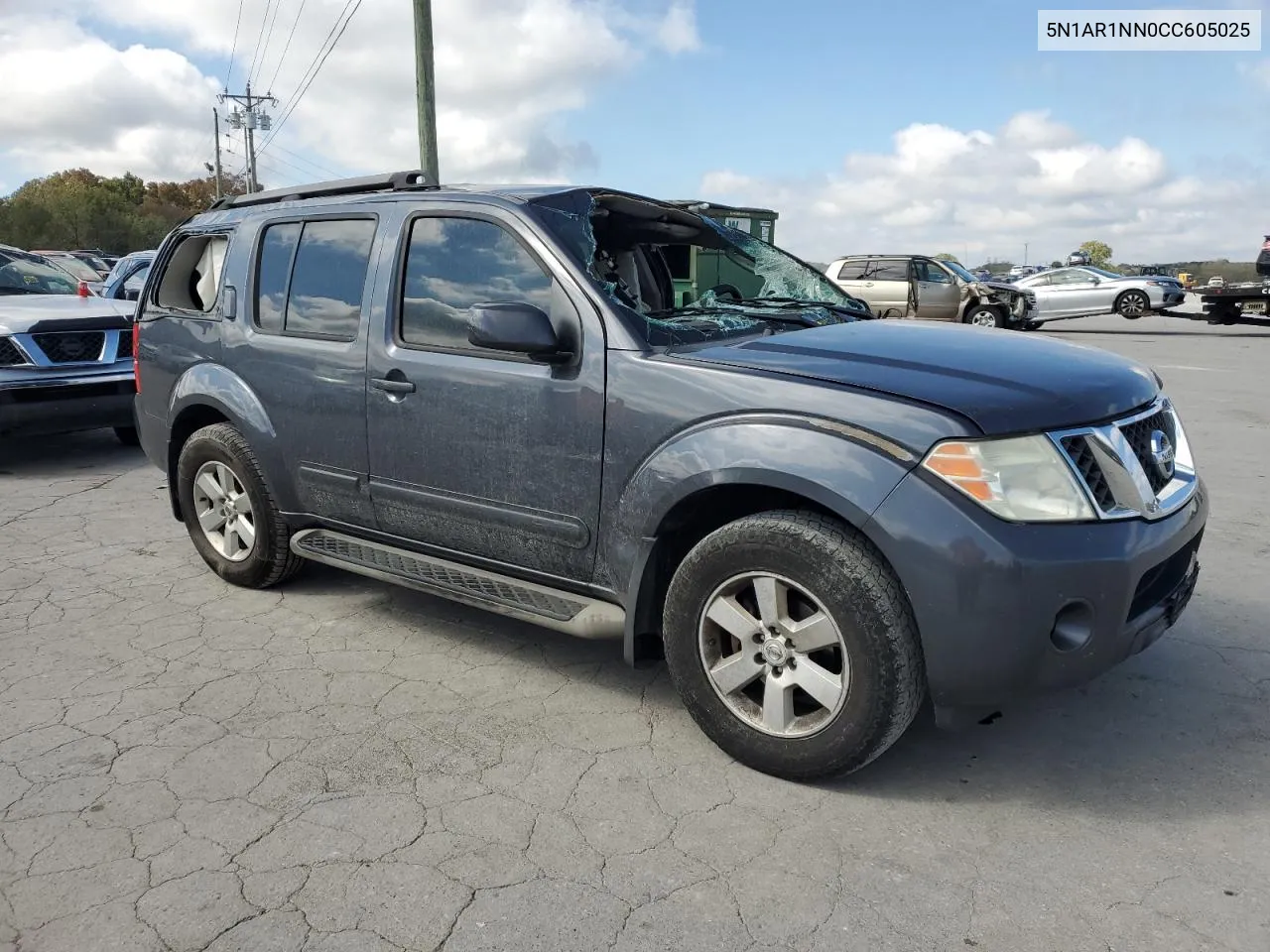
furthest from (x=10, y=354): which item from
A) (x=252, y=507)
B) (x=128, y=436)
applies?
(x=252, y=507)

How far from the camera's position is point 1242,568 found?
475 centimetres

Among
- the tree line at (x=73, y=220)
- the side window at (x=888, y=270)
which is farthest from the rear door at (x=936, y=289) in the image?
the tree line at (x=73, y=220)

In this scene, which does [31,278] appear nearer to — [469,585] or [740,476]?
[469,585]

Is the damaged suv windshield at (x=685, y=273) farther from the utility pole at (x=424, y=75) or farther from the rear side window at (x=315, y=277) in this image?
the utility pole at (x=424, y=75)

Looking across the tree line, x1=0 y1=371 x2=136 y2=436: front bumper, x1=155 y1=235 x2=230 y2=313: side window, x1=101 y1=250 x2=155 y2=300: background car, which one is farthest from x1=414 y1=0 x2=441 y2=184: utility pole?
the tree line

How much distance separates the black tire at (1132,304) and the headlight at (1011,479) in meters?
22.9

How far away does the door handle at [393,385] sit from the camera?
145 inches

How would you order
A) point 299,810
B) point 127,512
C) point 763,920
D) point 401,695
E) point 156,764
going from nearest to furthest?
point 763,920, point 299,810, point 156,764, point 401,695, point 127,512

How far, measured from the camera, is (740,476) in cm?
288

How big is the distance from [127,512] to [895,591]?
536 centimetres

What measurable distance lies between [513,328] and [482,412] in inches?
17.7

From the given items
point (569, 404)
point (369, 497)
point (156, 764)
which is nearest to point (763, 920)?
point (569, 404)

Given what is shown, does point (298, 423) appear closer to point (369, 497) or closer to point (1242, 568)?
point (369, 497)

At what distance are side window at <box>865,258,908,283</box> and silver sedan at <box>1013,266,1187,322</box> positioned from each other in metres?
3.82
